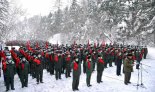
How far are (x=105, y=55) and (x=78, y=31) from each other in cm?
3915

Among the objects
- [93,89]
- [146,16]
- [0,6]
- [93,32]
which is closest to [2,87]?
[93,89]

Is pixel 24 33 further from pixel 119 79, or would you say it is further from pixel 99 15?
pixel 119 79

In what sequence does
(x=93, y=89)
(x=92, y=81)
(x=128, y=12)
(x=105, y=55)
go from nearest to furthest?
(x=93, y=89) → (x=92, y=81) → (x=105, y=55) → (x=128, y=12)

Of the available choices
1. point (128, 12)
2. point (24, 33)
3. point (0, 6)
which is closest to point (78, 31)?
point (128, 12)

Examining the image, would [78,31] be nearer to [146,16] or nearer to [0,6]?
[146,16]

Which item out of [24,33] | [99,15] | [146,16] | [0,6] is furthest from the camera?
[24,33]

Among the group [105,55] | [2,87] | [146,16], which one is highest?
[146,16]

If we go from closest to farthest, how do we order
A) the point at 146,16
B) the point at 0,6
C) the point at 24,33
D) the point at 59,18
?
1. the point at 0,6
2. the point at 146,16
3. the point at 59,18
4. the point at 24,33

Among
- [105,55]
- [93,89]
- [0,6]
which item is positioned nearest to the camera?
[93,89]

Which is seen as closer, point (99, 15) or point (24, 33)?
point (99, 15)

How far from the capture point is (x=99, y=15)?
50531 mm

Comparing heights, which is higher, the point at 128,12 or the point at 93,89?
the point at 128,12

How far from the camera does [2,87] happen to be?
14.0 m

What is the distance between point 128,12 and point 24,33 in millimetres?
59017
